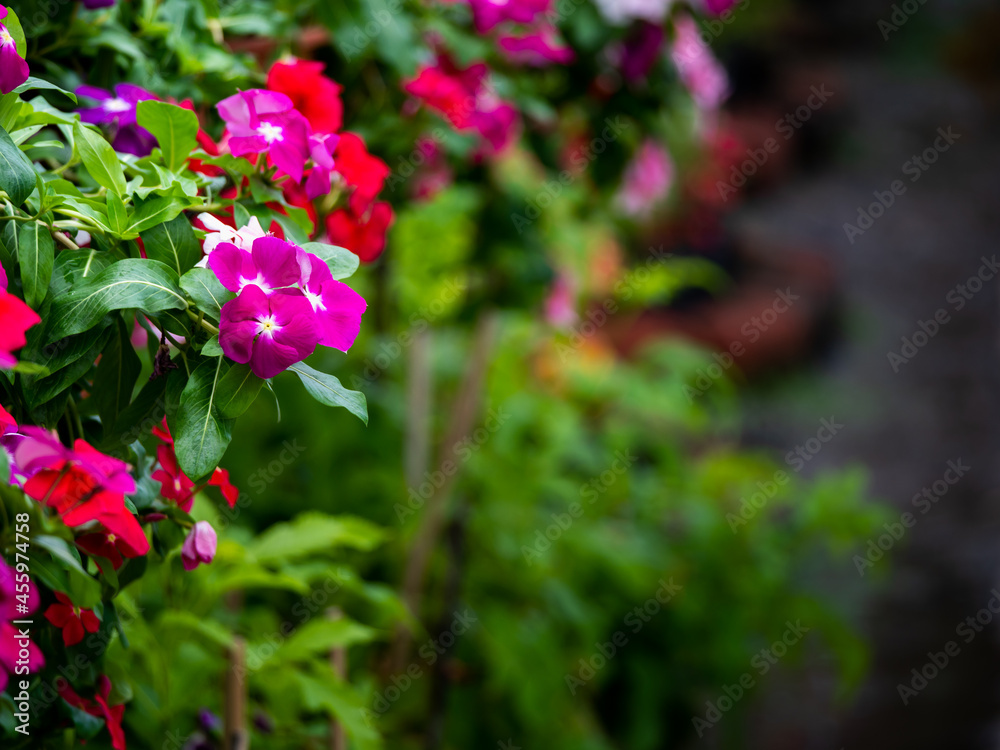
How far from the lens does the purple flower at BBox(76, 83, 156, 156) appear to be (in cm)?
60

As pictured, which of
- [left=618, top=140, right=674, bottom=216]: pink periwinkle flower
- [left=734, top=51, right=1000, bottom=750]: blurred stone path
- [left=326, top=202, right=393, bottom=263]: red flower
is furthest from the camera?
[left=734, top=51, right=1000, bottom=750]: blurred stone path

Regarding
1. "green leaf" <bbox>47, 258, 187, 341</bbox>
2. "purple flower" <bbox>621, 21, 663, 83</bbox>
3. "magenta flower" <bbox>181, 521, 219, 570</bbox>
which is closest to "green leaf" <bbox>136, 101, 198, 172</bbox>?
"green leaf" <bbox>47, 258, 187, 341</bbox>

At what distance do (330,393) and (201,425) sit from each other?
7cm

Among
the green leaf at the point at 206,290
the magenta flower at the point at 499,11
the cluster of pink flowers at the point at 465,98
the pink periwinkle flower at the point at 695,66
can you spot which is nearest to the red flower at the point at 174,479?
the green leaf at the point at 206,290

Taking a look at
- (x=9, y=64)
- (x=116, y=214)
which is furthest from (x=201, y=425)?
(x=9, y=64)

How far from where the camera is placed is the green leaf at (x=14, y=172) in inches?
18.5

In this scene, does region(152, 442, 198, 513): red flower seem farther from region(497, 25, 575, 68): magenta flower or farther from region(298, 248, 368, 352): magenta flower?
region(497, 25, 575, 68): magenta flower

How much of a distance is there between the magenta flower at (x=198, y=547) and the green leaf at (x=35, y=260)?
17 cm

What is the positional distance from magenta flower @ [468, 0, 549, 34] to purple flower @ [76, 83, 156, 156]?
0.45 meters

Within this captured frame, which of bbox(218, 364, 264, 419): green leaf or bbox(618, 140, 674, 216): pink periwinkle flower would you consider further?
bbox(618, 140, 674, 216): pink periwinkle flower

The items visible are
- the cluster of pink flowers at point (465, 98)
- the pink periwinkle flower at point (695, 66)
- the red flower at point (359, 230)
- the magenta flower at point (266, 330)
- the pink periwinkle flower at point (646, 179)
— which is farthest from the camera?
the pink periwinkle flower at point (646, 179)

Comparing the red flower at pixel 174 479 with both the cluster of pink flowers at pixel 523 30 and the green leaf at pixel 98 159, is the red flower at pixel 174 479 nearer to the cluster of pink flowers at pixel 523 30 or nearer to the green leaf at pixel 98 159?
the green leaf at pixel 98 159

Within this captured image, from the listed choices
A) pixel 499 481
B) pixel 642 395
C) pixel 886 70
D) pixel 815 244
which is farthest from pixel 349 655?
pixel 886 70

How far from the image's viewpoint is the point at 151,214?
0.49m
